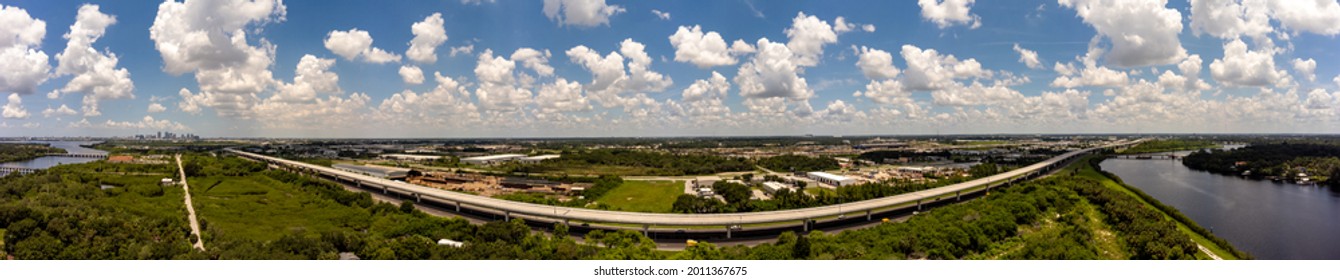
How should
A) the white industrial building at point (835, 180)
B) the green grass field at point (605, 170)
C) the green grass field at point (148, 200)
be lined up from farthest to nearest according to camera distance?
1. the green grass field at point (605, 170)
2. the white industrial building at point (835, 180)
3. the green grass field at point (148, 200)

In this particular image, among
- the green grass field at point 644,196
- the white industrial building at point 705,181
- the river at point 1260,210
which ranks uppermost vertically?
the white industrial building at point 705,181

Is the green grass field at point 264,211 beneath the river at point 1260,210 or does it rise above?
above

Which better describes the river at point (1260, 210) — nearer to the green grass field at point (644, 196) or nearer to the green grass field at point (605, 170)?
A: the green grass field at point (644, 196)

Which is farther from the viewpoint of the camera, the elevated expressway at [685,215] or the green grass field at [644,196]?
the green grass field at [644,196]

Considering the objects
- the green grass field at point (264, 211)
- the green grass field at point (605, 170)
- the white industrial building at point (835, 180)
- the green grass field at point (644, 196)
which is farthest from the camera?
the green grass field at point (605, 170)

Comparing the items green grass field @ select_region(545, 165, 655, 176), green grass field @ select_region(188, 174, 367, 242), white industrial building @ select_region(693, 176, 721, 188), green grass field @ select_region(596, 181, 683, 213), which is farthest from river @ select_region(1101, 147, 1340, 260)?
green grass field @ select_region(545, 165, 655, 176)

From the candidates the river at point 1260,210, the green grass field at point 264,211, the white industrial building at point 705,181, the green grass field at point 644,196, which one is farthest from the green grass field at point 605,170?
the river at point 1260,210

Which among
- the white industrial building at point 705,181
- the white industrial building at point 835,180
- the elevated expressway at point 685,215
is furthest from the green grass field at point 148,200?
the white industrial building at point 835,180

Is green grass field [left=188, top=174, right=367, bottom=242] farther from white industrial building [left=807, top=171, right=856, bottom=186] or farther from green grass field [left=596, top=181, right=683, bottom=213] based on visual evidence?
white industrial building [left=807, top=171, right=856, bottom=186]
